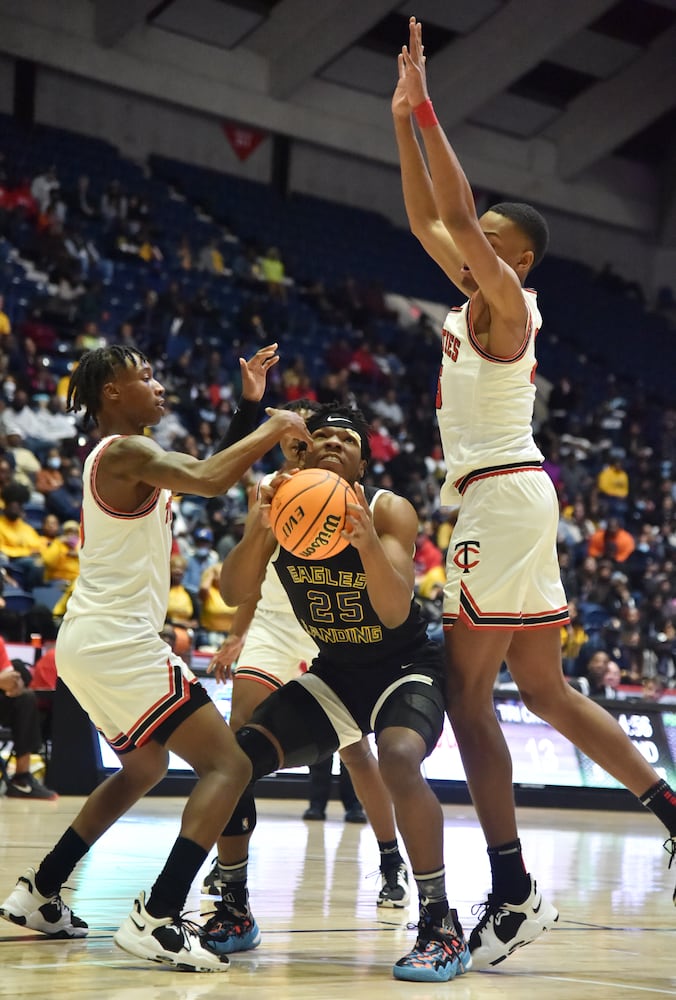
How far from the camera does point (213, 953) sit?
398 cm

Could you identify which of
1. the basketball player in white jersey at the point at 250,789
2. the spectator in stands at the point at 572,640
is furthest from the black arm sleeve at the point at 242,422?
the spectator in stands at the point at 572,640

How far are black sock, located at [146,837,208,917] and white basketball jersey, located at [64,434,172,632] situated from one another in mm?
710

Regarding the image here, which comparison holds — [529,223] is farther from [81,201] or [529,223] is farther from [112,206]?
[112,206]

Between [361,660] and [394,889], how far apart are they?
1584mm

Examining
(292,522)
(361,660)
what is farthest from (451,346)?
(361,660)

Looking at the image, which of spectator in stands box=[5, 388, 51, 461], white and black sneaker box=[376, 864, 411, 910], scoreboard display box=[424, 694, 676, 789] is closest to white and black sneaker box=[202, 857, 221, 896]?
white and black sneaker box=[376, 864, 411, 910]

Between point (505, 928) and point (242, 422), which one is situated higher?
point (242, 422)

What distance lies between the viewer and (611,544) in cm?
1934

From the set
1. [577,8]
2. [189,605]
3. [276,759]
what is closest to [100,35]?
Answer: [577,8]

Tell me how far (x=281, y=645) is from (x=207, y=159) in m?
18.5

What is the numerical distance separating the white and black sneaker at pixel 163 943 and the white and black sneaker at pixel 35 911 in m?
0.51

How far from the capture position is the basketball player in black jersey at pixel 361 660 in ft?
13.3

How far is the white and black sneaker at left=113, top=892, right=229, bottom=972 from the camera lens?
3.83m

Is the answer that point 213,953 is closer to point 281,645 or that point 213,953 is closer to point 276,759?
point 276,759
